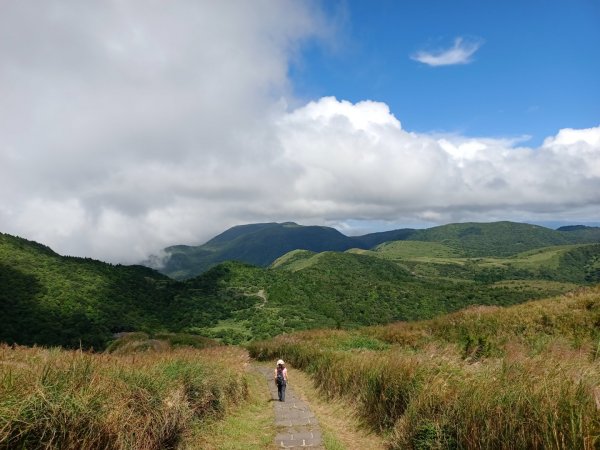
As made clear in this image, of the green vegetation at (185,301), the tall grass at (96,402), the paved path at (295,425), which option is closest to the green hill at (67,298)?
the green vegetation at (185,301)

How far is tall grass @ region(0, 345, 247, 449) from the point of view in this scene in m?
5.70

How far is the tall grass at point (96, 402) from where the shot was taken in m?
5.70

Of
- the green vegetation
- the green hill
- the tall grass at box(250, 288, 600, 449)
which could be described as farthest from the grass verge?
the green hill

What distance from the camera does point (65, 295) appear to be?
244ft

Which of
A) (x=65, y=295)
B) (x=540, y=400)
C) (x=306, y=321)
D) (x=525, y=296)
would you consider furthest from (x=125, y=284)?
(x=525, y=296)

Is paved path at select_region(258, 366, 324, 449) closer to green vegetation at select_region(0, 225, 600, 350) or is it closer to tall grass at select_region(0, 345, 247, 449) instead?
tall grass at select_region(0, 345, 247, 449)

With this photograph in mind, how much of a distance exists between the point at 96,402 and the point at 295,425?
20.8 feet

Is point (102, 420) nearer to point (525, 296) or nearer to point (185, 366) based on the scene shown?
point (185, 366)

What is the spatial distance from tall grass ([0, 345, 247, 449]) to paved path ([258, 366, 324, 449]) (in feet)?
7.50

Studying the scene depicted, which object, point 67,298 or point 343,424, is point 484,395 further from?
point 67,298

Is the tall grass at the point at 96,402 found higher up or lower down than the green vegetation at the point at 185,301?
higher up

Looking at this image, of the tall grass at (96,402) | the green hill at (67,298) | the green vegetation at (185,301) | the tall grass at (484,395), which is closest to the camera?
the tall grass at (484,395)

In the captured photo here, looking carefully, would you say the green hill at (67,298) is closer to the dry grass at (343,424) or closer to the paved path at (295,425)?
the paved path at (295,425)

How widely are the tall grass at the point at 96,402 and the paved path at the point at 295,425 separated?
7.50 ft
